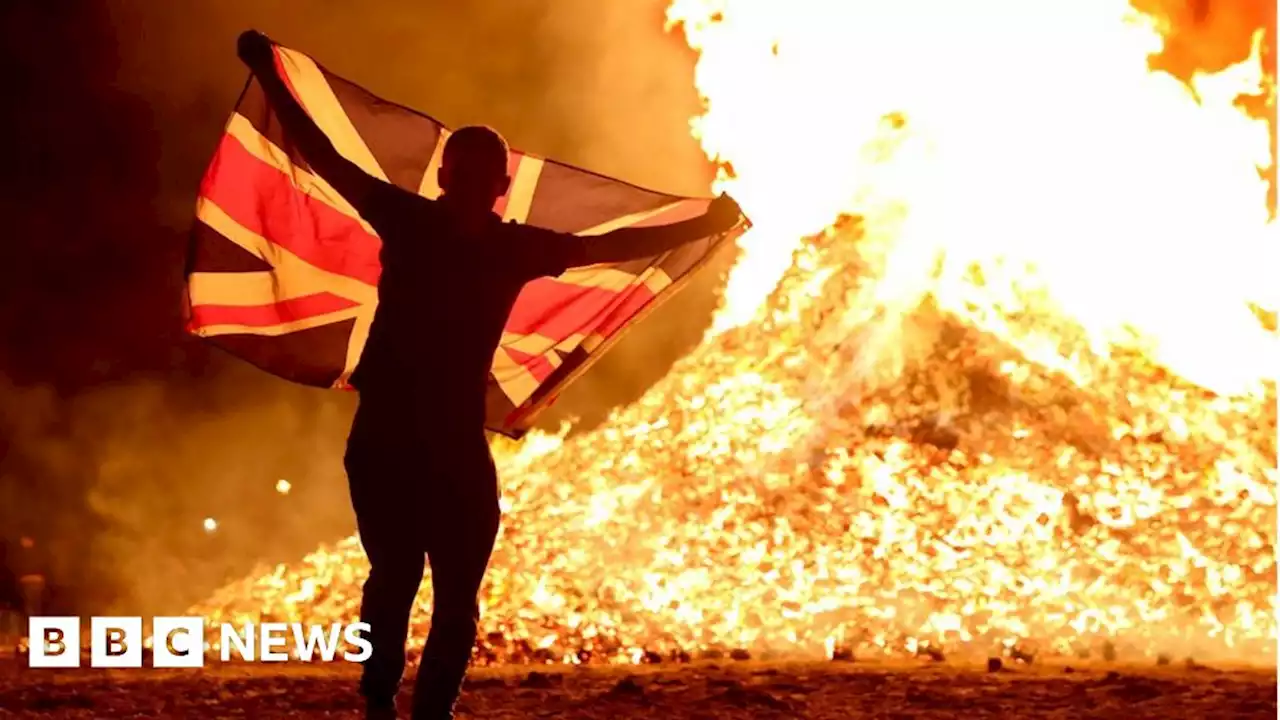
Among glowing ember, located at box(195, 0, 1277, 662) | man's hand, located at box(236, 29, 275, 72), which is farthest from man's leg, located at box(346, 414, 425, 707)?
glowing ember, located at box(195, 0, 1277, 662)

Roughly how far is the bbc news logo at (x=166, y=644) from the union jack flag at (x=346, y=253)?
149 centimetres

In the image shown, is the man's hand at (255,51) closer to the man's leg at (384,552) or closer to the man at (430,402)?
the man at (430,402)

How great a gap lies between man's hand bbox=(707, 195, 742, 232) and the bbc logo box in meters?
3.18

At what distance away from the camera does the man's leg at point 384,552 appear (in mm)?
3055

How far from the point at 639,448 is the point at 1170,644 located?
3.20 meters

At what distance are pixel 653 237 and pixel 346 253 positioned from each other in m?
1.57

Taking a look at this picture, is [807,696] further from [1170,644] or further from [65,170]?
[65,170]

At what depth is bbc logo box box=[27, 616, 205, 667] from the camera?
17.3 ft

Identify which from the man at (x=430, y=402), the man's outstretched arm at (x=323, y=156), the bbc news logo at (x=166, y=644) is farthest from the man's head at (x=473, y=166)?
the bbc news logo at (x=166, y=644)

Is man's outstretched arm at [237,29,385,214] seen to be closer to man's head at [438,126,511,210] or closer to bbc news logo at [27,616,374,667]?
man's head at [438,126,511,210]

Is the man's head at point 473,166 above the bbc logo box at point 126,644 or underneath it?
above

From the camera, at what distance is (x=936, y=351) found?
24.1 ft

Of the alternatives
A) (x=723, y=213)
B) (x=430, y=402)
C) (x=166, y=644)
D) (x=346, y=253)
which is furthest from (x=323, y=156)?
(x=166, y=644)

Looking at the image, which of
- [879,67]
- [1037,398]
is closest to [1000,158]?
[879,67]
